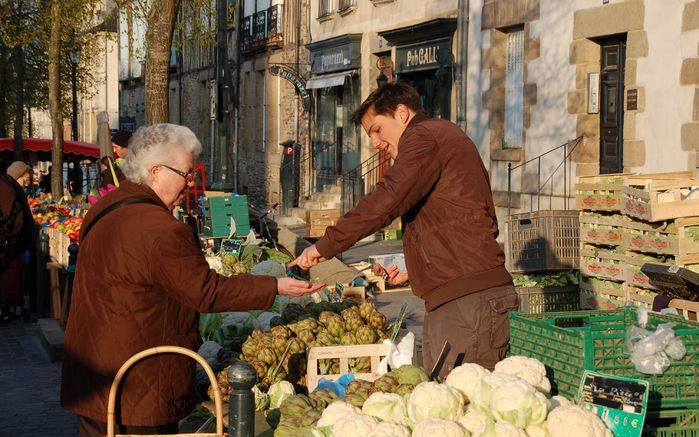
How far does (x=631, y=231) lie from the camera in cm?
1017

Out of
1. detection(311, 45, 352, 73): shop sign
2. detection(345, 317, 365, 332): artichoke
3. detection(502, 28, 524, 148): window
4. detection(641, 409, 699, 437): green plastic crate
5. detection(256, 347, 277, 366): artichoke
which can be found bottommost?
detection(256, 347, 277, 366): artichoke

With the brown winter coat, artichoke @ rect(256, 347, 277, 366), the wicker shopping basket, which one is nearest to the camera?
the wicker shopping basket

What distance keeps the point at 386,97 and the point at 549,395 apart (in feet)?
6.09

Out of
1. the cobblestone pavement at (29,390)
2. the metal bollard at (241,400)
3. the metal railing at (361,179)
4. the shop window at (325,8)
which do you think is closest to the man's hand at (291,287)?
the metal bollard at (241,400)

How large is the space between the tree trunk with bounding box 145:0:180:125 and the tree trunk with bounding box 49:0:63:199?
476 inches

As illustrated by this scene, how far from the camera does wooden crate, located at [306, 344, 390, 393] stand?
20.1ft

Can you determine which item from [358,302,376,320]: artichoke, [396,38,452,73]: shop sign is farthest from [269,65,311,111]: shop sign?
[358,302,376,320]: artichoke

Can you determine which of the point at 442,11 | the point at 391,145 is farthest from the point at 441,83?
the point at 391,145

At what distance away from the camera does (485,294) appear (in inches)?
200

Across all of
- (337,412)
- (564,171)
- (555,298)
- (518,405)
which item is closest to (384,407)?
(337,412)

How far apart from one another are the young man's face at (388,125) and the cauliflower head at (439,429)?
188 centimetres

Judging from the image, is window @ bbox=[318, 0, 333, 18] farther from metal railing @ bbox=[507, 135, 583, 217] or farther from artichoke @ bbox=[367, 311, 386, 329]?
artichoke @ bbox=[367, 311, 386, 329]

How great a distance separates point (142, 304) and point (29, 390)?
5857 millimetres

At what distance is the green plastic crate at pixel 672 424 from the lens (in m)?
4.12
